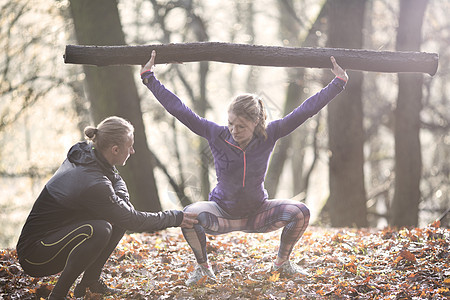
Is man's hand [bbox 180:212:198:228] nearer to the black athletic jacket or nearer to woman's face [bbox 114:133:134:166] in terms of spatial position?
the black athletic jacket

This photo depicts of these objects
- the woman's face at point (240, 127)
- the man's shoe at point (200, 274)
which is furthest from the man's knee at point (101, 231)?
the woman's face at point (240, 127)

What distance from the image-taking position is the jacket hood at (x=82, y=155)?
3.70 m

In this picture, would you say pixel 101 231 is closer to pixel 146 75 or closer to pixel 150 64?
pixel 146 75

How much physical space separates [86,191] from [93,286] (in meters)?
1.03

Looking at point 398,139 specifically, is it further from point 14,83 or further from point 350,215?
point 14,83

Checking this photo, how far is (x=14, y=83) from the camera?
1102 cm

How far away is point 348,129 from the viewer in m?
8.84

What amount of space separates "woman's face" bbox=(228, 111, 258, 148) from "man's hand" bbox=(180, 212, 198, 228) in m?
0.78

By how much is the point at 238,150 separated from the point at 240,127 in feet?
0.79

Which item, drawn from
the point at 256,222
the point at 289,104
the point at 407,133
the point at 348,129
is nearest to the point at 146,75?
the point at 256,222

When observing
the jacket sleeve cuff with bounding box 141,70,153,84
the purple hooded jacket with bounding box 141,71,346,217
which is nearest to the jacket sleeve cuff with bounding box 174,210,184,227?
the purple hooded jacket with bounding box 141,71,346,217

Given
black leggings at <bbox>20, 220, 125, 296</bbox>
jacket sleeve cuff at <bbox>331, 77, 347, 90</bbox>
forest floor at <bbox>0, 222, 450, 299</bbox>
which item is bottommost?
forest floor at <bbox>0, 222, 450, 299</bbox>

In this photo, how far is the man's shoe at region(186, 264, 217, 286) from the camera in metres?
4.14

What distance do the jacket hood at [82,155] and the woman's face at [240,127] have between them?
121 cm
